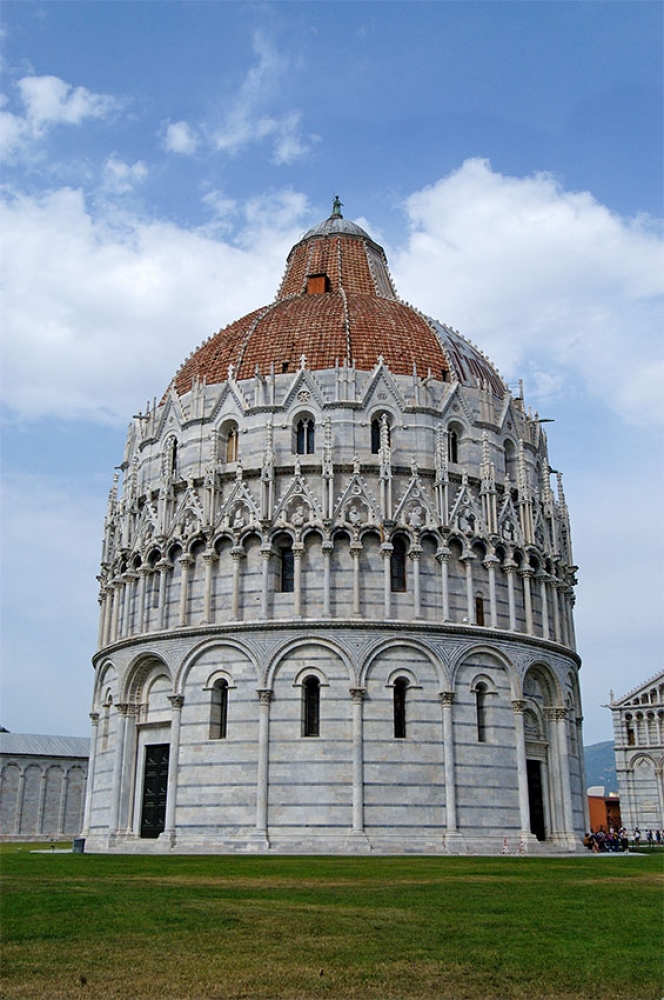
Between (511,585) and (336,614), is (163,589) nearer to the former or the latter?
(336,614)

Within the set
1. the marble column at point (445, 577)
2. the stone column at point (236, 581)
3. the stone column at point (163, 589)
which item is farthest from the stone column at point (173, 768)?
the marble column at point (445, 577)

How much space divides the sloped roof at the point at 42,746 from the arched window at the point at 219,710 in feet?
163

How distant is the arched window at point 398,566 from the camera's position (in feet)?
134

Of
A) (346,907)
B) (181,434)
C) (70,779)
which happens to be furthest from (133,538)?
(70,779)

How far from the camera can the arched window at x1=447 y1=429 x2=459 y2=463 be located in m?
44.9

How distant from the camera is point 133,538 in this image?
46.3 metres

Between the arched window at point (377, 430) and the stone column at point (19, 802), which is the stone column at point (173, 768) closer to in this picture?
the arched window at point (377, 430)

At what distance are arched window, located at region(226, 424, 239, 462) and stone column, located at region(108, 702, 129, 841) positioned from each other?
1209cm

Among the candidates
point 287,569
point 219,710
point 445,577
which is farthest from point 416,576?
point 219,710

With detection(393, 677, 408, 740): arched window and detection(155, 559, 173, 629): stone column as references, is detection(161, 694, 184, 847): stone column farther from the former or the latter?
detection(393, 677, 408, 740): arched window

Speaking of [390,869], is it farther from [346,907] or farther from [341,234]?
[341,234]

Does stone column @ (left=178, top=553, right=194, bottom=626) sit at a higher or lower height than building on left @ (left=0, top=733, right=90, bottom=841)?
higher

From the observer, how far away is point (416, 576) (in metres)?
40.5

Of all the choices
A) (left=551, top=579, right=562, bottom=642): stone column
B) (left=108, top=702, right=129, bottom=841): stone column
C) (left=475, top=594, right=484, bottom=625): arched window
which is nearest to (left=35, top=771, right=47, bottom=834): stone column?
(left=108, top=702, right=129, bottom=841): stone column
